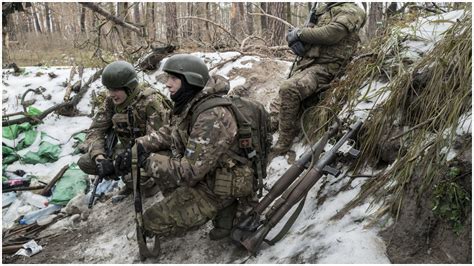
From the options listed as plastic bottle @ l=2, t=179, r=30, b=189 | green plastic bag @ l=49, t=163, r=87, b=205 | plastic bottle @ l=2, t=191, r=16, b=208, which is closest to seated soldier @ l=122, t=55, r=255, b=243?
green plastic bag @ l=49, t=163, r=87, b=205

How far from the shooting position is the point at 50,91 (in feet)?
26.4

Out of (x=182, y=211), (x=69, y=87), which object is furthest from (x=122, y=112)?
(x=69, y=87)

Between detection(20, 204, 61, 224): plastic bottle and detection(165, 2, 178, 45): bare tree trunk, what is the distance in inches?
188

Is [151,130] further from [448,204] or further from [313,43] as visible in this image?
[448,204]

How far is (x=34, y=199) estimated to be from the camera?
5.05 meters

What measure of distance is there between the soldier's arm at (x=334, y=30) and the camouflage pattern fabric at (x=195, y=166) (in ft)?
5.12

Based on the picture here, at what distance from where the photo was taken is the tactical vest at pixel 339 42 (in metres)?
4.36

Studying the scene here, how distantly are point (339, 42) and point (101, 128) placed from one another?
2.61m

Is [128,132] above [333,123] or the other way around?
the other way around

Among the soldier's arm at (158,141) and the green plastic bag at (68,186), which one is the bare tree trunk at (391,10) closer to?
the soldier's arm at (158,141)

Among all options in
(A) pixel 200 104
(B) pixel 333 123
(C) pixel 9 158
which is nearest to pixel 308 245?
(A) pixel 200 104

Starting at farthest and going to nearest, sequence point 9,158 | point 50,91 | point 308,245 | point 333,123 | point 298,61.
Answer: point 50,91, point 9,158, point 298,61, point 333,123, point 308,245

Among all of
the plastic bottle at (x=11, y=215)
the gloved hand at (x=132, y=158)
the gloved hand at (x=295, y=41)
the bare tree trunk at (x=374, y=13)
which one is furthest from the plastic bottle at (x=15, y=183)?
the bare tree trunk at (x=374, y=13)

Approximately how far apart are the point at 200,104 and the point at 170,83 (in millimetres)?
292
